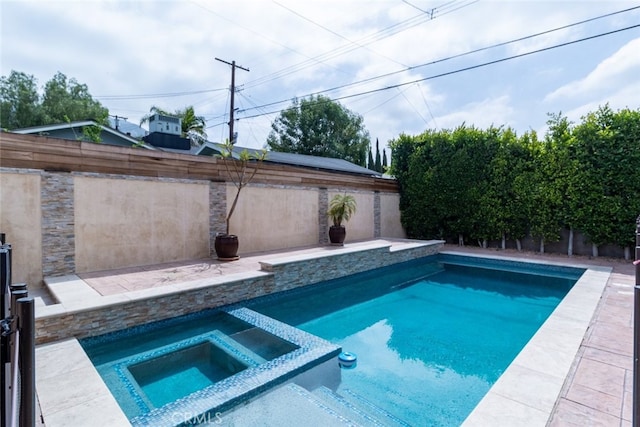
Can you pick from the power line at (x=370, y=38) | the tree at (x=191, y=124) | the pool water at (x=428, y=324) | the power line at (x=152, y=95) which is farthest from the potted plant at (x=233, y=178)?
the tree at (x=191, y=124)

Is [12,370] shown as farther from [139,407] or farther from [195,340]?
[195,340]

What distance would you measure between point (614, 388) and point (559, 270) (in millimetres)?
7471

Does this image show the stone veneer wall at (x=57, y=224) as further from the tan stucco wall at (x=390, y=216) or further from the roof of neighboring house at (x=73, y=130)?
the tan stucco wall at (x=390, y=216)

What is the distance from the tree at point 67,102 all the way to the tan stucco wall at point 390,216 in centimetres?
1910

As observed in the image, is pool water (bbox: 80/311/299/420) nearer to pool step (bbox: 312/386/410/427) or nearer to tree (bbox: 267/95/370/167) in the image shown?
pool step (bbox: 312/386/410/427)

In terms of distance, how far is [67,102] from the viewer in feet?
73.7

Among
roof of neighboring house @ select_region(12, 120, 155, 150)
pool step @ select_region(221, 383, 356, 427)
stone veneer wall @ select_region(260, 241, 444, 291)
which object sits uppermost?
roof of neighboring house @ select_region(12, 120, 155, 150)

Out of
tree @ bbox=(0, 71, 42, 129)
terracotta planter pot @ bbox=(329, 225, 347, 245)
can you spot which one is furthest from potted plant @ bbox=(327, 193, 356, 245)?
tree @ bbox=(0, 71, 42, 129)

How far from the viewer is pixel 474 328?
5.72m

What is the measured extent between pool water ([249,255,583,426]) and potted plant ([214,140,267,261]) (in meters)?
2.17

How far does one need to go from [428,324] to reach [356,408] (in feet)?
9.91

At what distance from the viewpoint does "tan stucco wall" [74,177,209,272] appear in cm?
686

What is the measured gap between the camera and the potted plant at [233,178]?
830 cm

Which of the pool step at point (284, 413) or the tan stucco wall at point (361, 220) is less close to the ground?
the tan stucco wall at point (361, 220)
